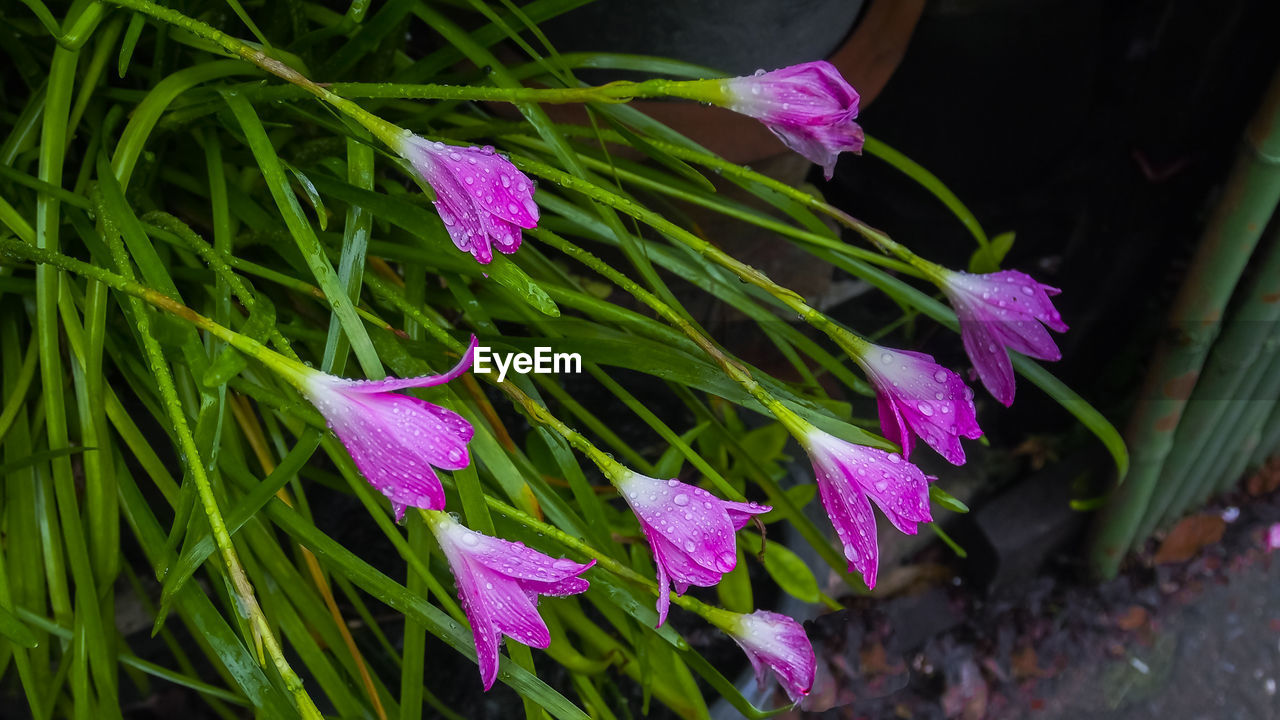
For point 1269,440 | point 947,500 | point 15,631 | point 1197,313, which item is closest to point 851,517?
point 947,500

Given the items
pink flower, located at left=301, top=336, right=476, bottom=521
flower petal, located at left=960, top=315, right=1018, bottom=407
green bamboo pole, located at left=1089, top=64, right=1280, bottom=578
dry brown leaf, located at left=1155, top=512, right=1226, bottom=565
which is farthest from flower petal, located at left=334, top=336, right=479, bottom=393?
dry brown leaf, located at left=1155, top=512, right=1226, bottom=565

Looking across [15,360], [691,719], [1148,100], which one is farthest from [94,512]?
[1148,100]

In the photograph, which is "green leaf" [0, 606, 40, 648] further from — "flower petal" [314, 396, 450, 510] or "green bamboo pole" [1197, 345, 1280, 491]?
"green bamboo pole" [1197, 345, 1280, 491]

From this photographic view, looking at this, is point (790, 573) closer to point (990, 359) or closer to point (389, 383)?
point (990, 359)

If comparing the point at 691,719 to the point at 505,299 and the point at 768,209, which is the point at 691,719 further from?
the point at 768,209

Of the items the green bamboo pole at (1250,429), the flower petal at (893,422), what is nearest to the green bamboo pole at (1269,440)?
the green bamboo pole at (1250,429)
